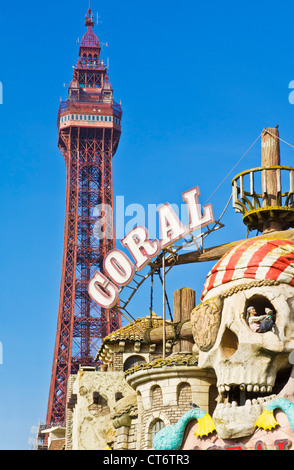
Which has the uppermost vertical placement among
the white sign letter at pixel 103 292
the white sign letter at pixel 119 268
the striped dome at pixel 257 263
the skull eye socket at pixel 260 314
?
the white sign letter at pixel 119 268

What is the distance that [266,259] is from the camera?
35375 millimetres

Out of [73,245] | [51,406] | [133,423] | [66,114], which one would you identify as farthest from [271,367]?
[66,114]

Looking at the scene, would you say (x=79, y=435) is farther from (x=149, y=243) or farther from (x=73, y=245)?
(x=73, y=245)

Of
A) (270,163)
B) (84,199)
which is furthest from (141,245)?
(84,199)

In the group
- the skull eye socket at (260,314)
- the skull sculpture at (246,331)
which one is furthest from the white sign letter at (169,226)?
the skull eye socket at (260,314)

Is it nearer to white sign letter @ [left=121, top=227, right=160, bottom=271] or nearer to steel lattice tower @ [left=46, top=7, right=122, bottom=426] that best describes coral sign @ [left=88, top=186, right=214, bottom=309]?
white sign letter @ [left=121, top=227, right=160, bottom=271]

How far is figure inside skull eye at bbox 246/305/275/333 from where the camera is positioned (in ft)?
112

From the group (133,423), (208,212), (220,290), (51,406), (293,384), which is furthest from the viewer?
(51,406)

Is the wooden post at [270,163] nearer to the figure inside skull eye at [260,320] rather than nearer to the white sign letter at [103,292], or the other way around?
the figure inside skull eye at [260,320]

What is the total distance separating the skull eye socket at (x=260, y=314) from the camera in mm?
34031

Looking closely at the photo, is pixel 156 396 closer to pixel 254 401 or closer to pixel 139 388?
pixel 139 388

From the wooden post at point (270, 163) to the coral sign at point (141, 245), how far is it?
3.19m

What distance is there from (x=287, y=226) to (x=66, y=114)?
304 feet

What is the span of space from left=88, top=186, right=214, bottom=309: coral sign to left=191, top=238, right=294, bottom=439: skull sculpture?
616 centimetres
